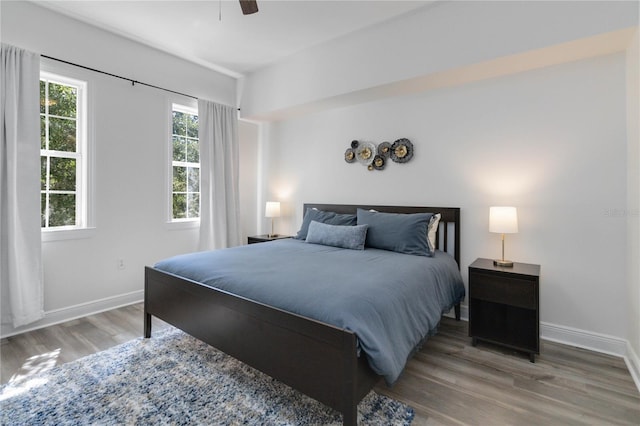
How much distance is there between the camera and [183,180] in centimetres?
411

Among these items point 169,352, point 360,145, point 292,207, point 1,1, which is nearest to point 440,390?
point 169,352

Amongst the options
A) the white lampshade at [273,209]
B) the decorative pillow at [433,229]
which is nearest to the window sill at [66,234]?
the white lampshade at [273,209]

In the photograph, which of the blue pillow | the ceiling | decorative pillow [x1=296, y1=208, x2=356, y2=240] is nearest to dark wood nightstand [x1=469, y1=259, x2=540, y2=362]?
the blue pillow

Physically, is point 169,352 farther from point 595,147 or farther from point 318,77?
point 595,147

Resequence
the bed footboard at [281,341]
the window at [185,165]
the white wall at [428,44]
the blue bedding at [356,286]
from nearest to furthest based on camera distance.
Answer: the bed footboard at [281,341] → the blue bedding at [356,286] → the white wall at [428,44] → the window at [185,165]

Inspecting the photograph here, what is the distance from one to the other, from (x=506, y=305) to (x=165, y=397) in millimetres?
2614

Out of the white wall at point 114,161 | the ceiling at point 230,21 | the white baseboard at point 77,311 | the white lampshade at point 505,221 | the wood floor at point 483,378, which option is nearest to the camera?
the wood floor at point 483,378

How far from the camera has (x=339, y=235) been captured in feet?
10.6

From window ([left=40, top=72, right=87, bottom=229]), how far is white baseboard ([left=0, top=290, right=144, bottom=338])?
0.80 metres

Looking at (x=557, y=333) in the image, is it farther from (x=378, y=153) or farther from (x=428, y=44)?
(x=428, y=44)

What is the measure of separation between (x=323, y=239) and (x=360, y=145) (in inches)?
50.5

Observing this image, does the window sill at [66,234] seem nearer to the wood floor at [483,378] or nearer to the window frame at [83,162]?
the window frame at [83,162]

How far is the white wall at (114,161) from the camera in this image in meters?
2.97

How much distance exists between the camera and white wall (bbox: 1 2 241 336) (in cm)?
297
